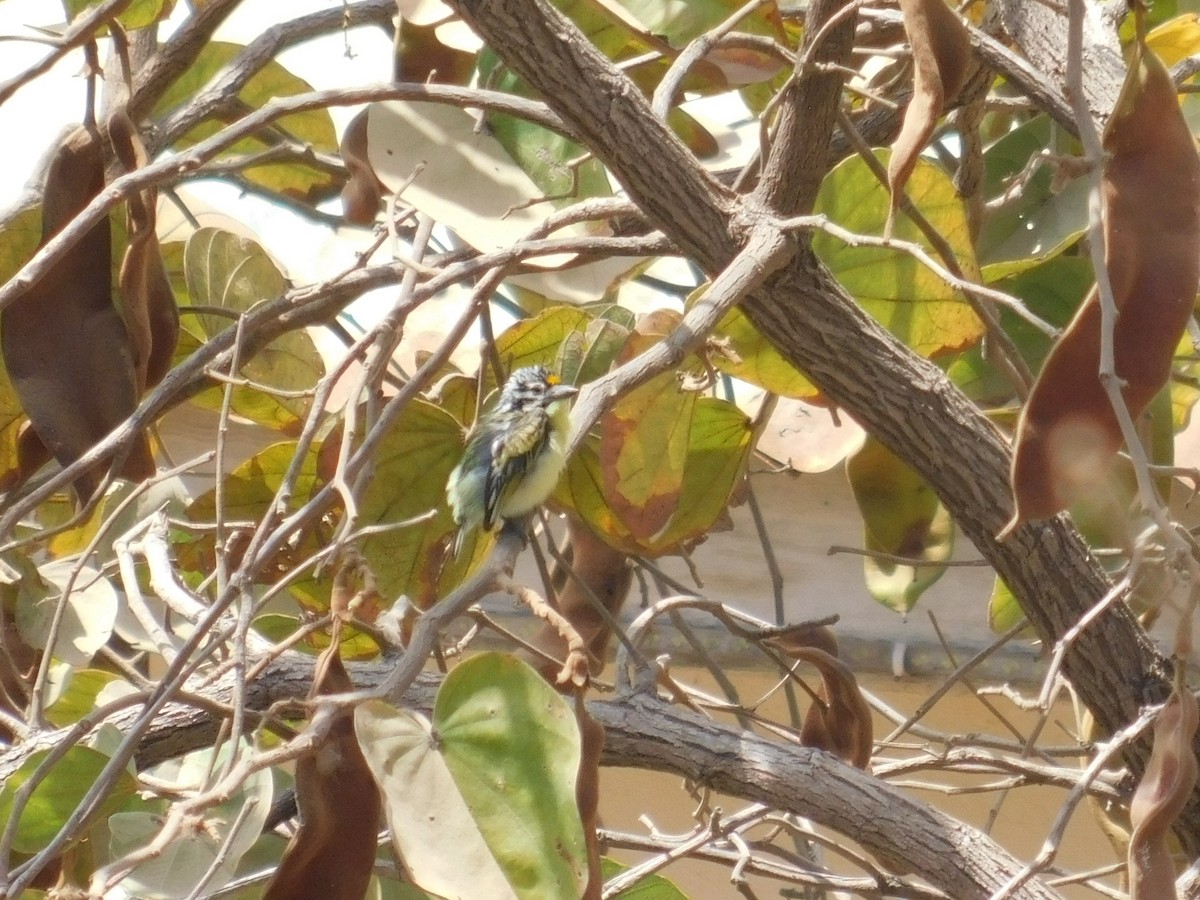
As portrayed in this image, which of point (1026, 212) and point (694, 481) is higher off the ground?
point (1026, 212)

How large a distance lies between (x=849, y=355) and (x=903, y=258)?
311 mm

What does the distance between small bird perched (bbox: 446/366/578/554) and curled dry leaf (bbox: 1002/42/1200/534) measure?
605 mm

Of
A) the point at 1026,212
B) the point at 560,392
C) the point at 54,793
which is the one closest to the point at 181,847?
the point at 54,793

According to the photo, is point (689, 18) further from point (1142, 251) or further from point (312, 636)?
point (312, 636)

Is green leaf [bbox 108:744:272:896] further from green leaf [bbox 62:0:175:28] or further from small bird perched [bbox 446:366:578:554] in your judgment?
green leaf [bbox 62:0:175:28]

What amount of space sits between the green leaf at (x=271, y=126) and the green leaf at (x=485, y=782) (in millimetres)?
1255

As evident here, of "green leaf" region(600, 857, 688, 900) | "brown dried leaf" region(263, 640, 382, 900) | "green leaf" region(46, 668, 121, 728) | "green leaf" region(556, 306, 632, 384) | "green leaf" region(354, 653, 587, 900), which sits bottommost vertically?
"green leaf" region(600, 857, 688, 900)

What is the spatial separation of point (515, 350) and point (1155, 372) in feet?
2.83

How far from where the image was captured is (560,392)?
4.95 ft

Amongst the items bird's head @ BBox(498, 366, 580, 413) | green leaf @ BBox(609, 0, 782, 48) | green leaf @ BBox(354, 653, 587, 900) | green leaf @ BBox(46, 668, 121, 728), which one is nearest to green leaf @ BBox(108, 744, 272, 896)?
green leaf @ BBox(354, 653, 587, 900)

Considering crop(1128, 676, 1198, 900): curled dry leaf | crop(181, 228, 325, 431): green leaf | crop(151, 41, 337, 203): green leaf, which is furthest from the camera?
crop(151, 41, 337, 203): green leaf

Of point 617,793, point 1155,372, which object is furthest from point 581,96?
point 617,793

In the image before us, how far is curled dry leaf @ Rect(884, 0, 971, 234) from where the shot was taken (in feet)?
2.75

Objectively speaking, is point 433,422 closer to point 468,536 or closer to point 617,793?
point 468,536
